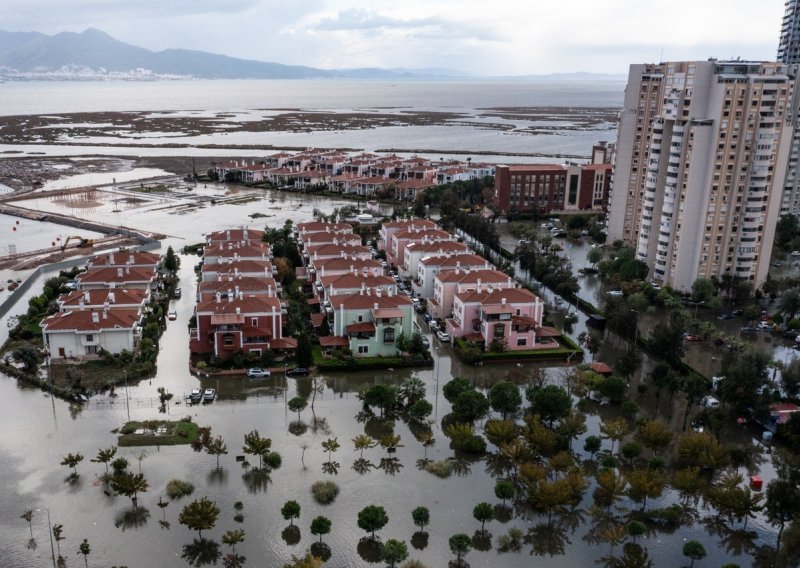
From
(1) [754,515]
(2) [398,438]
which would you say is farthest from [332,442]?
(1) [754,515]

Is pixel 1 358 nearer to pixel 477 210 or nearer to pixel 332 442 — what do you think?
pixel 332 442

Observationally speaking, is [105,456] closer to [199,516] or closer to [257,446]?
[257,446]

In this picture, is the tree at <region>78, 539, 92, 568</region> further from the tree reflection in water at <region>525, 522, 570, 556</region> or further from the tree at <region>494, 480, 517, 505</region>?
the tree reflection in water at <region>525, 522, 570, 556</region>

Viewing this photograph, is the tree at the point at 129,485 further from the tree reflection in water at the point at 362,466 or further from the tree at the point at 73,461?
the tree reflection in water at the point at 362,466

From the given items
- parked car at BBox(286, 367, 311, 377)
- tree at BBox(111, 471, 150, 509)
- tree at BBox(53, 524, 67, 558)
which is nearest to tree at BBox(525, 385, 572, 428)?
parked car at BBox(286, 367, 311, 377)

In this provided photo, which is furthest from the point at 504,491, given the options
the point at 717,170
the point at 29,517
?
the point at 717,170

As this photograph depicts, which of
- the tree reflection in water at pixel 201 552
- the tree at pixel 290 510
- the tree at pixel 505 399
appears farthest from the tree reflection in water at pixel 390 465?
the tree reflection in water at pixel 201 552
